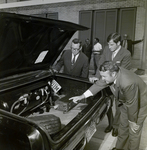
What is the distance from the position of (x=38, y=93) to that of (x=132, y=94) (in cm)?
88

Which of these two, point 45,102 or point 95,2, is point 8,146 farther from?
point 95,2

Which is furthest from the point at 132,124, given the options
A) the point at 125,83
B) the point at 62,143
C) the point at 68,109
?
the point at 62,143

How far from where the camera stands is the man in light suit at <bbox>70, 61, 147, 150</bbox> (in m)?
1.52

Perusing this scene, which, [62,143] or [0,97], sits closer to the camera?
[62,143]

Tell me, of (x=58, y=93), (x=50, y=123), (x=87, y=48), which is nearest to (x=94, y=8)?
(x=87, y=48)

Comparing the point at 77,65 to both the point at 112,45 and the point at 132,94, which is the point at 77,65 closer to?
the point at 112,45

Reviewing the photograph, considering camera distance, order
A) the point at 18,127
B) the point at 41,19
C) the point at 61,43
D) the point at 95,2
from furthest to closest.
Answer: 1. the point at 95,2
2. the point at 61,43
3. the point at 41,19
4. the point at 18,127

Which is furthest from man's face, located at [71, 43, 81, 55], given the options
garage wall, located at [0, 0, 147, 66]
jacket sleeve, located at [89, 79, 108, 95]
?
garage wall, located at [0, 0, 147, 66]

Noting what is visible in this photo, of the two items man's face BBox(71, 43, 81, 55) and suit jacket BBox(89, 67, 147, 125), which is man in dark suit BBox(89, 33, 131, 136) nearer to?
man's face BBox(71, 43, 81, 55)

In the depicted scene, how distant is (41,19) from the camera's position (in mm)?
1313

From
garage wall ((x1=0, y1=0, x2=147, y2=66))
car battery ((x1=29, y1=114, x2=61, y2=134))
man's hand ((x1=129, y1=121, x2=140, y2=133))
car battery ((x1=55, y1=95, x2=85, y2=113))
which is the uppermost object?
garage wall ((x1=0, y1=0, x2=147, y2=66))

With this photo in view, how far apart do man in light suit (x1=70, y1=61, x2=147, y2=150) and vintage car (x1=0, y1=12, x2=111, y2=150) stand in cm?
16

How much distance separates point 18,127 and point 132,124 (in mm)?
1051

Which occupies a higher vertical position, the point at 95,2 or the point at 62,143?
the point at 95,2
